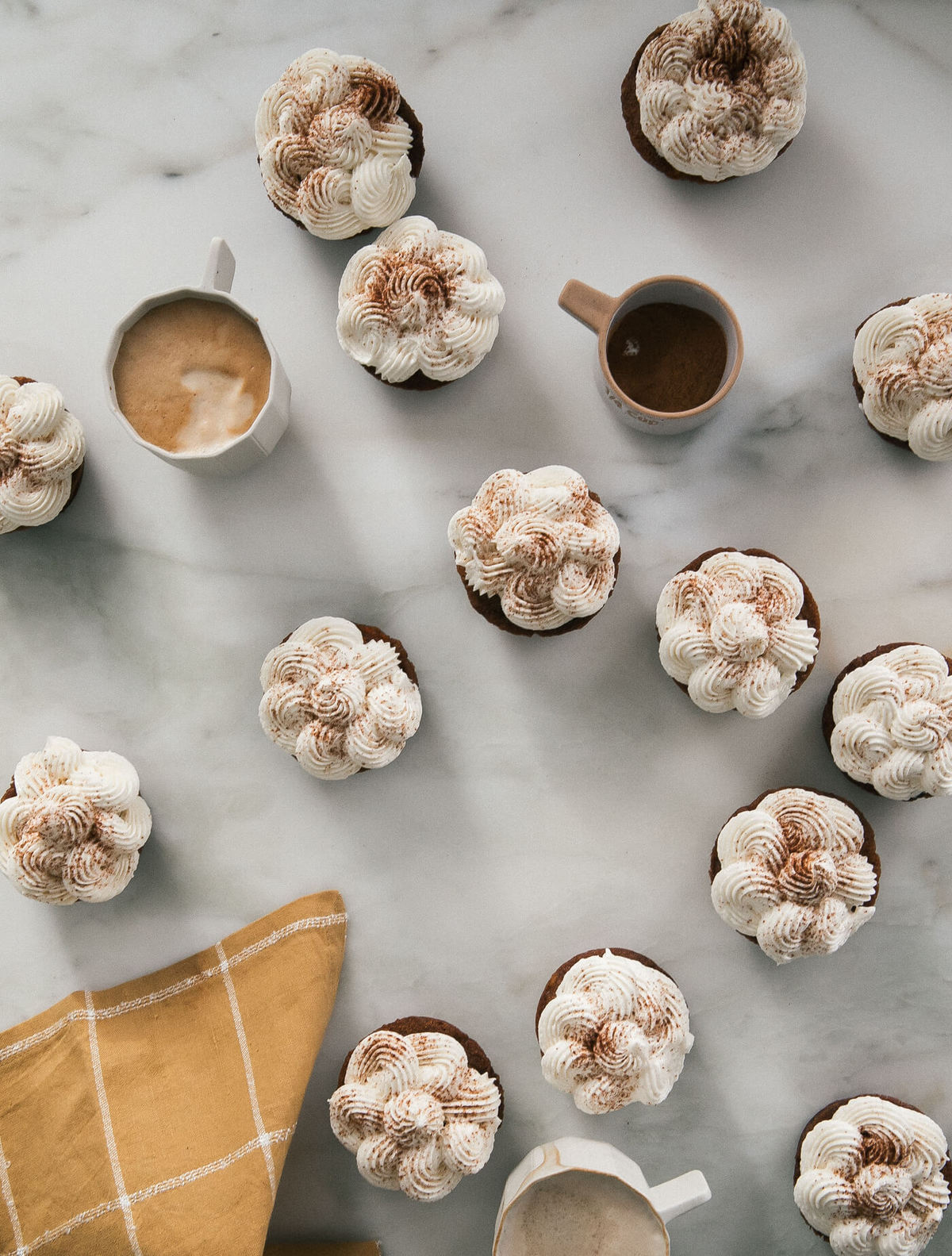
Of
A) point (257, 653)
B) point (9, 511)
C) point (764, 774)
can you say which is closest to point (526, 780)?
point (764, 774)

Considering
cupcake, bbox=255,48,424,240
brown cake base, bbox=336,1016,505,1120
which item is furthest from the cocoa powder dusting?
brown cake base, bbox=336,1016,505,1120

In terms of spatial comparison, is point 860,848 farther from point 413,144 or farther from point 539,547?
point 413,144

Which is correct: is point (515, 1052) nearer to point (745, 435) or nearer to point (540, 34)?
point (745, 435)

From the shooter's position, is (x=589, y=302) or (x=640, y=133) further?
(x=640, y=133)

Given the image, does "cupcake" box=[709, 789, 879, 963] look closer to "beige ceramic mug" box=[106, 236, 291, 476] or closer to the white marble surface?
the white marble surface

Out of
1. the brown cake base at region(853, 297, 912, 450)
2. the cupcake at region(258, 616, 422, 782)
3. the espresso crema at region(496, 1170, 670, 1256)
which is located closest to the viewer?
the espresso crema at region(496, 1170, 670, 1256)

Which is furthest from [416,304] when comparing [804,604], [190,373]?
[804,604]
